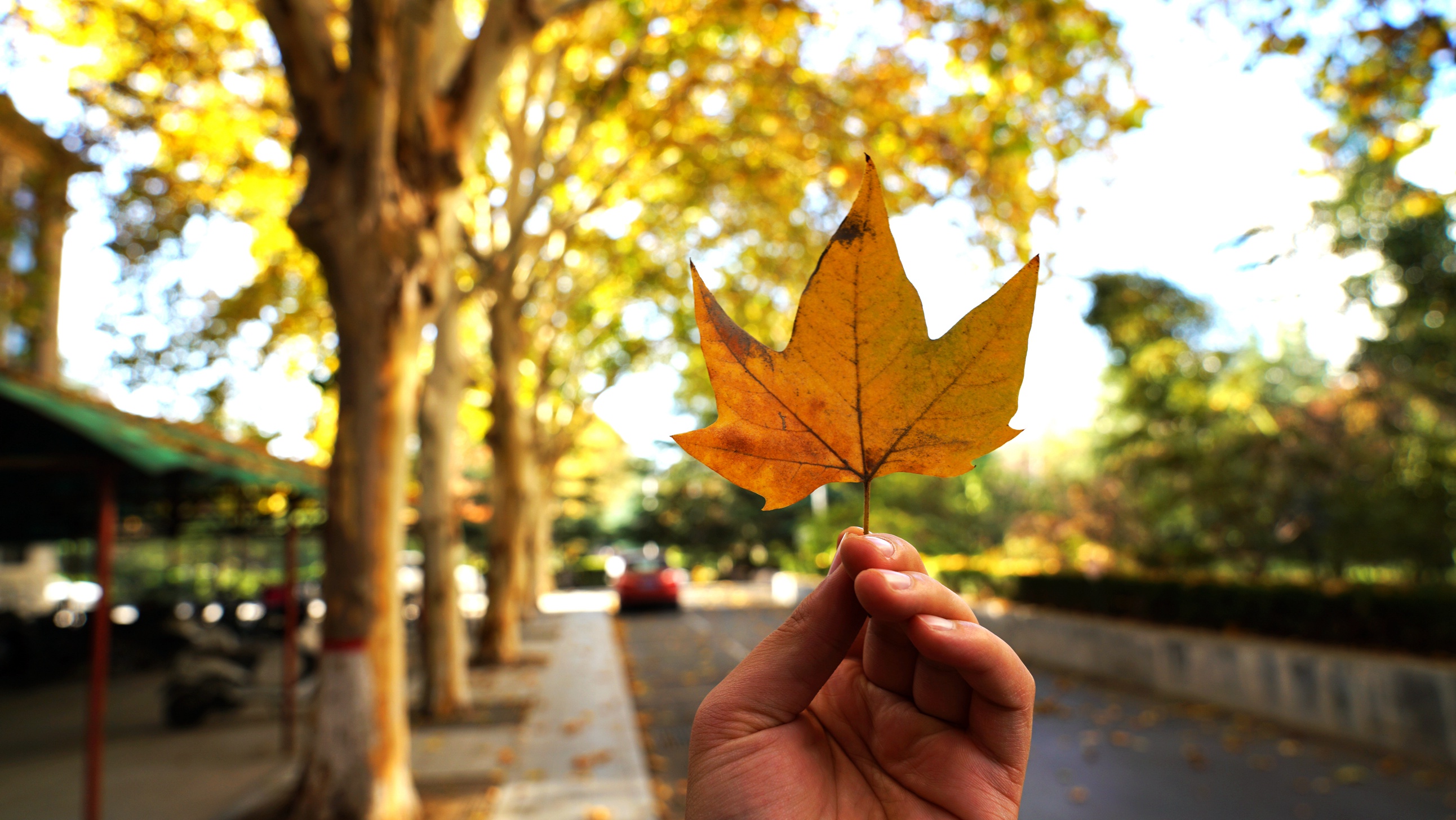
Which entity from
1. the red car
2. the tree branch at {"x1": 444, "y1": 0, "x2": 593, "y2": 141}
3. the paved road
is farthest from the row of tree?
the red car

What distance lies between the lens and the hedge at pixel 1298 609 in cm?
749

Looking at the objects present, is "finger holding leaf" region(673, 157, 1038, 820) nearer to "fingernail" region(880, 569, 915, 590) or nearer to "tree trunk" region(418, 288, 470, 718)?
"fingernail" region(880, 569, 915, 590)

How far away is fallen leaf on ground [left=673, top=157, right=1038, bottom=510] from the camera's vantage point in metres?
0.94

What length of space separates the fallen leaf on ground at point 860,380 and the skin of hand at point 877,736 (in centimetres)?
13

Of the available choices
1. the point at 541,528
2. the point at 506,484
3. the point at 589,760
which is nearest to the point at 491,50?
the point at 589,760

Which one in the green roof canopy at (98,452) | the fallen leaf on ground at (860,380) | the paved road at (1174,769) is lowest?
the paved road at (1174,769)

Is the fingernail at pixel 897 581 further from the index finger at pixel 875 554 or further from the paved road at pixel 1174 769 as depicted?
the paved road at pixel 1174 769

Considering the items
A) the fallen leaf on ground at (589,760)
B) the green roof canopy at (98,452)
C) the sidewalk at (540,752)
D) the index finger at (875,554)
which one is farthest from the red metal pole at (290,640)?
the index finger at (875,554)

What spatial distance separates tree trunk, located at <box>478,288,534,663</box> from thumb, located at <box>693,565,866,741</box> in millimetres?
11273

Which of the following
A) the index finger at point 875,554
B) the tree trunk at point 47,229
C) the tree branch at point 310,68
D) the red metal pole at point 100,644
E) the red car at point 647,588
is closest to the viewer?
the index finger at point 875,554

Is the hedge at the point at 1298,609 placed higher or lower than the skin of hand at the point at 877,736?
lower

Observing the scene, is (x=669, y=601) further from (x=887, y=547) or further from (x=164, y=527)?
(x=887, y=547)

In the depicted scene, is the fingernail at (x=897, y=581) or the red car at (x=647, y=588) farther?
the red car at (x=647, y=588)

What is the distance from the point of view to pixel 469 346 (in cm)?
2083
